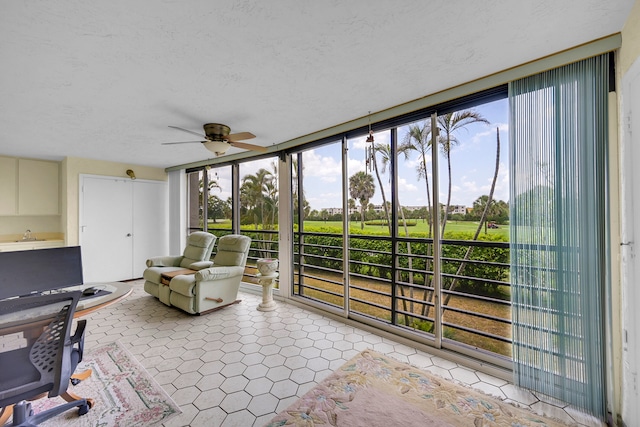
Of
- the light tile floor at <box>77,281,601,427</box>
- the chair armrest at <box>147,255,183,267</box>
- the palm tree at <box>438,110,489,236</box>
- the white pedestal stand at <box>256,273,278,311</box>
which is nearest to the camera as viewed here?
the light tile floor at <box>77,281,601,427</box>

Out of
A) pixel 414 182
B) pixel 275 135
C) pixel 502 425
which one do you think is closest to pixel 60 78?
pixel 275 135

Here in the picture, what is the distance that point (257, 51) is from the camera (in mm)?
1697

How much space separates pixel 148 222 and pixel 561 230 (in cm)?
628

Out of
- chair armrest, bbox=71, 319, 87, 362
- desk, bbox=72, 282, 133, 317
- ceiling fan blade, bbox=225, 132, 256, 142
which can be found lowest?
chair armrest, bbox=71, 319, 87, 362

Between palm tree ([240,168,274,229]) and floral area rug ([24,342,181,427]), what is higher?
palm tree ([240,168,274,229])

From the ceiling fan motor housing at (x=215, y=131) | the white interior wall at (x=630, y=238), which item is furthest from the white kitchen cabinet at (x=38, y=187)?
the white interior wall at (x=630, y=238)

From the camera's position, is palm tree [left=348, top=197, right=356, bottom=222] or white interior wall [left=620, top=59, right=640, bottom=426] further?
palm tree [left=348, top=197, right=356, bottom=222]

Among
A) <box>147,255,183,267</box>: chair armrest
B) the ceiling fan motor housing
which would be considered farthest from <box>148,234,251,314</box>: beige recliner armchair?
the ceiling fan motor housing

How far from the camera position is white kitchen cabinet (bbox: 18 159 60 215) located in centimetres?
440

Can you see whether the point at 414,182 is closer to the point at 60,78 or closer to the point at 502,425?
the point at 502,425

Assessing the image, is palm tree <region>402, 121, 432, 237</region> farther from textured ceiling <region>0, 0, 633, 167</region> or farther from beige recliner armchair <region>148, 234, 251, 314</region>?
beige recliner armchair <region>148, 234, 251, 314</region>

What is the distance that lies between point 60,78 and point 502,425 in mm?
3851

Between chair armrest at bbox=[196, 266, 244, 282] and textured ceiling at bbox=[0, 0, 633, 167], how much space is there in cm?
181

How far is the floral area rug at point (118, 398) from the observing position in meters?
1.66
